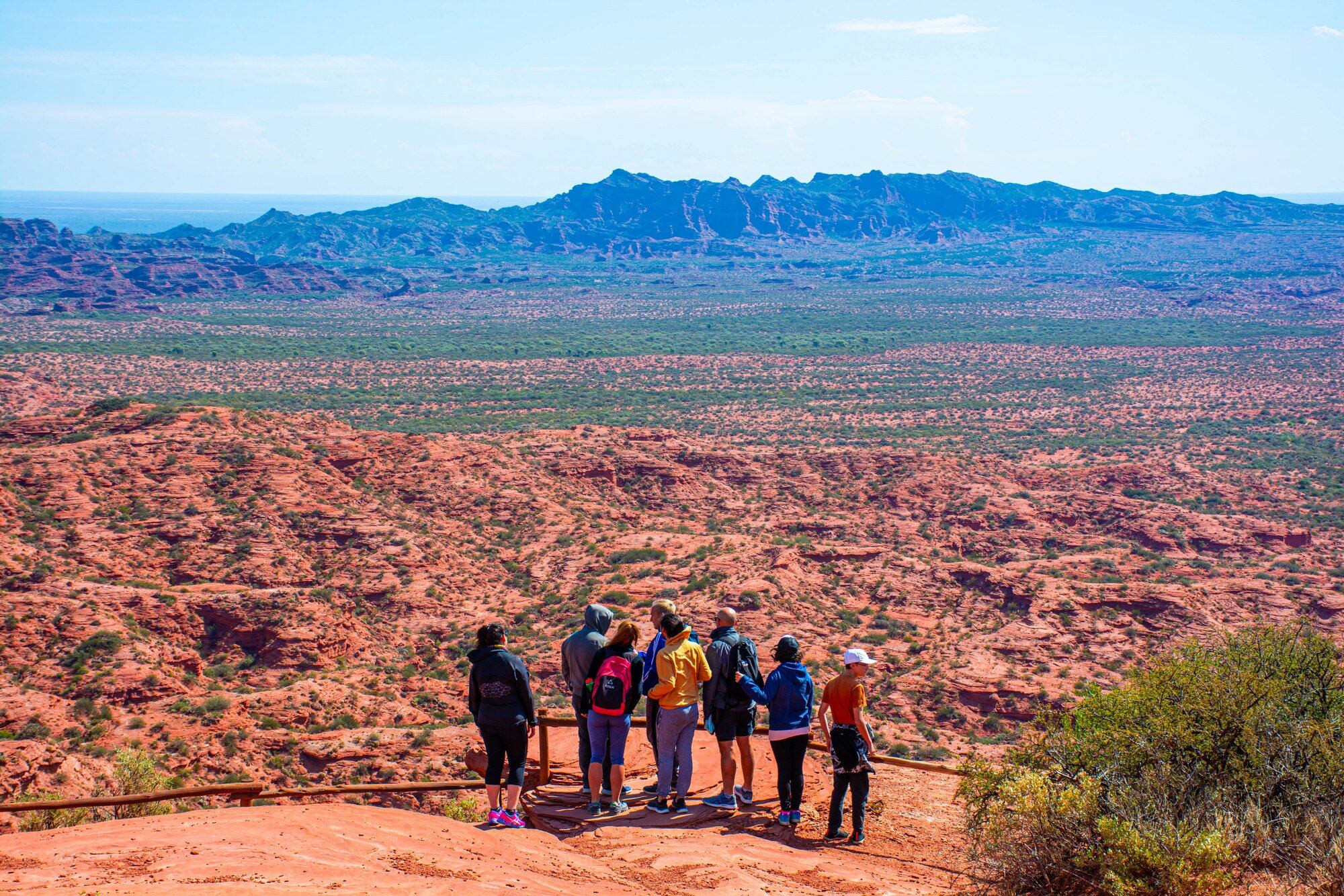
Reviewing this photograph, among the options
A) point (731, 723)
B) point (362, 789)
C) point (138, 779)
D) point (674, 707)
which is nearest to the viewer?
point (674, 707)

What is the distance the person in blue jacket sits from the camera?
7688mm

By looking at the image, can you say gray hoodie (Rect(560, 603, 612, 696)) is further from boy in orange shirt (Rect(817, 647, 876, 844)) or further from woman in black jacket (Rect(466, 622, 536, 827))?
boy in orange shirt (Rect(817, 647, 876, 844))

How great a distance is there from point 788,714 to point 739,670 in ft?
1.68

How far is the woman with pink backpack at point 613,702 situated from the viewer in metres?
7.71

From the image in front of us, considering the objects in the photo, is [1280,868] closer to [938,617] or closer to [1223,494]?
[938,617]

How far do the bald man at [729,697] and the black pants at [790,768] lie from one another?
28 centimetres

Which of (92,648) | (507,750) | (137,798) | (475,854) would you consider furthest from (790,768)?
(92,648)

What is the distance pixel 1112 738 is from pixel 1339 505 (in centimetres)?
3345

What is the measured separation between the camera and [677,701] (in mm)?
7734

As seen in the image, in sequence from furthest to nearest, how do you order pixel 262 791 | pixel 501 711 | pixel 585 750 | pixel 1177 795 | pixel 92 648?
pixel 92 648
pixel 262 791
pixel 585 750
pixel 501 711
pixel 1177 795

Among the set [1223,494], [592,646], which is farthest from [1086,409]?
[592,646]

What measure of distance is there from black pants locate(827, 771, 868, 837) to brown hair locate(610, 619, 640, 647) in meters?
1.90

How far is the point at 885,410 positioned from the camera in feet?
179

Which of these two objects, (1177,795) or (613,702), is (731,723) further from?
(1177,795)
